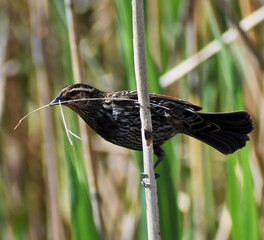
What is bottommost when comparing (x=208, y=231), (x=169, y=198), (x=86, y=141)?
(x=208, y=231)

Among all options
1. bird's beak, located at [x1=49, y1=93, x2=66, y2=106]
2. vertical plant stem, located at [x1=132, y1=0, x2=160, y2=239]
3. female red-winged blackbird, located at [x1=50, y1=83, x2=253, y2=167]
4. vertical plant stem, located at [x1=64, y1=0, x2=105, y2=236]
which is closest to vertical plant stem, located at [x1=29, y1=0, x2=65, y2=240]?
vertical plant stem, located at [x1=64, y1=0, x2=105, y2=236]

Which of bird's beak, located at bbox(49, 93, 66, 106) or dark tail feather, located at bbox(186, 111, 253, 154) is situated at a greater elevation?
bird's beak, located at bbox(49, 93, 66, 106)

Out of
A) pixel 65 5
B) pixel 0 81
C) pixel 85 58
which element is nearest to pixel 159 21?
pixel 85 58

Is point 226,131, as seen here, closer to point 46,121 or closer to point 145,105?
point 145,105

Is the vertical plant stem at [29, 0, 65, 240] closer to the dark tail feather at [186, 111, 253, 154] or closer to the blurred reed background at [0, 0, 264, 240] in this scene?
the blurred reed background at [0, 0, 264, 240]

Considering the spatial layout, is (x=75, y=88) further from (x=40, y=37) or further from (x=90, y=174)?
(x=40, y=37)

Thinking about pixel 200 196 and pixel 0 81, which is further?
pixel 0 81

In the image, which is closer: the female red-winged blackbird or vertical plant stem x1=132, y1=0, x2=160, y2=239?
vertical plant stem x1=132, y1=0, x2=160, y2=239
